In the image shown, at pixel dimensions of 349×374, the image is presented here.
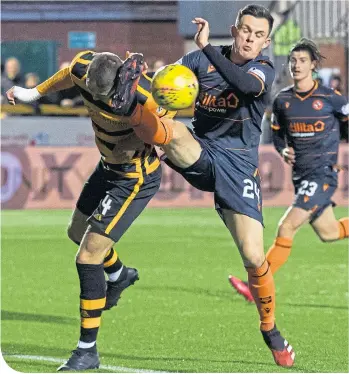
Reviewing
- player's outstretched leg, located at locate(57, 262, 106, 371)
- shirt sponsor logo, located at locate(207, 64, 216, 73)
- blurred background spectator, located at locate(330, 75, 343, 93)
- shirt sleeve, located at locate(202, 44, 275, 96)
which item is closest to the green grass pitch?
player's outstretched leg, located at locate(57, 262, 106, 371)

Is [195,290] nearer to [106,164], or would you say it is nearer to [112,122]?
[106,164]

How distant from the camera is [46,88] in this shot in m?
7.82

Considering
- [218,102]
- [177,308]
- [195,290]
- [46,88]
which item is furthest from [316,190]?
[46,88]

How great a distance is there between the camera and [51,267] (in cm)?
1333

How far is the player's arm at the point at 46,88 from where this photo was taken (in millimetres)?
7664

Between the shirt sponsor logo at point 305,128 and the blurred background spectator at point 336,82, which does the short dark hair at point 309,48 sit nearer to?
the shirt sponsor logo at point 305,128

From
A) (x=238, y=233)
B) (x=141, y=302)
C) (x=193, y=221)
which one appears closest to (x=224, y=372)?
(x=238, y=233)

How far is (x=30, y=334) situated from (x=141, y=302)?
1980mm

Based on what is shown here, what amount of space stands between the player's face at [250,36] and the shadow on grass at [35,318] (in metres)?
3.18

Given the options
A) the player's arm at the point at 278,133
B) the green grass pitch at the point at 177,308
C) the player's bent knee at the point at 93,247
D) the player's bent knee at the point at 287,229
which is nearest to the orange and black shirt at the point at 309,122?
the player's arm at the point at 278,133

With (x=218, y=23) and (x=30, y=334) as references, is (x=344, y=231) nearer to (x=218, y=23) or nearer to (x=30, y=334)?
(x=30, y=334)

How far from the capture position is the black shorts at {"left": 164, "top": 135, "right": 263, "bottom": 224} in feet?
24.8

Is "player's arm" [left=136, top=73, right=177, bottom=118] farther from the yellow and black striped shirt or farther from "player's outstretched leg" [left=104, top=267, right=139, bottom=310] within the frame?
"player's outstretched leg" [left=104, top=267, right=139, bottom=310]

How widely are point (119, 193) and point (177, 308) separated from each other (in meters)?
2.95
